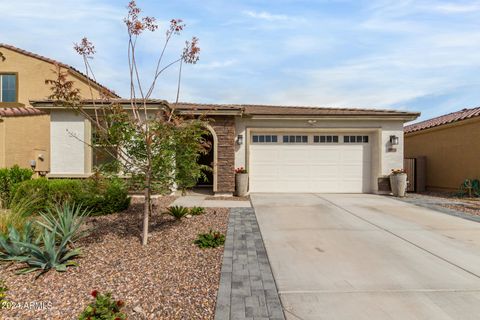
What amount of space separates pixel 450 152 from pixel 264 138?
8.82 meters

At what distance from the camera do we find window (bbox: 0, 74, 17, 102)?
16562 mm

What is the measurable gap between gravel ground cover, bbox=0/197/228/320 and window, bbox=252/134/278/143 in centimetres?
748

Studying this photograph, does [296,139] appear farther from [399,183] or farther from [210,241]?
[210,241]

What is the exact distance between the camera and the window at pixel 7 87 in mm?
16562

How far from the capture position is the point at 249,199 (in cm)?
1088

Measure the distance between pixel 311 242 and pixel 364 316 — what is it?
2.52 m

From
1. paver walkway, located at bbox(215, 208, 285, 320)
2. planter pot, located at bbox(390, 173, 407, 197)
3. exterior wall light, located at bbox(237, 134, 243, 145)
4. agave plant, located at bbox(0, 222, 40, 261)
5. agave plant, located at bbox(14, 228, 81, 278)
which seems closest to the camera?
paver walkway, located at bbox(215, 208, 285, 320)

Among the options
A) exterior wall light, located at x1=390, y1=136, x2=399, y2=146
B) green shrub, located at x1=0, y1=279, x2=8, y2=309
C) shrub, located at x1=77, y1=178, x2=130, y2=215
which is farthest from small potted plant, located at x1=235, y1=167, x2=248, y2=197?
green shrub, located at x1=0, y1=279, x2=8, y2=309

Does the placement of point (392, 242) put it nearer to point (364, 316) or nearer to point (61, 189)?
point (364, 316)

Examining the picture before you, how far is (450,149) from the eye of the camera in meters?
13.8

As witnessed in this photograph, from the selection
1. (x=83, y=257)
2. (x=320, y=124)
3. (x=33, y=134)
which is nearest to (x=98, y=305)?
(x=83, y=257)

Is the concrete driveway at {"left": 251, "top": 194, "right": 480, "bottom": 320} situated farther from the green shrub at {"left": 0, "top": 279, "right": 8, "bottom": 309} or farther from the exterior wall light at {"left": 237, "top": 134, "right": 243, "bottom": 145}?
the exterior wall light at {"left": 237, "top": 134, "right": 243, "bottom": 145}

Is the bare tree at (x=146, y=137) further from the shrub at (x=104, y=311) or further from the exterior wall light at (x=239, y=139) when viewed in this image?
the exterior wall light at (x=239, y=139)

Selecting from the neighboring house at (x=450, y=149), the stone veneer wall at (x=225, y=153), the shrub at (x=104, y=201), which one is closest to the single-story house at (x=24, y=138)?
the shrub at (x=104, y=201)
